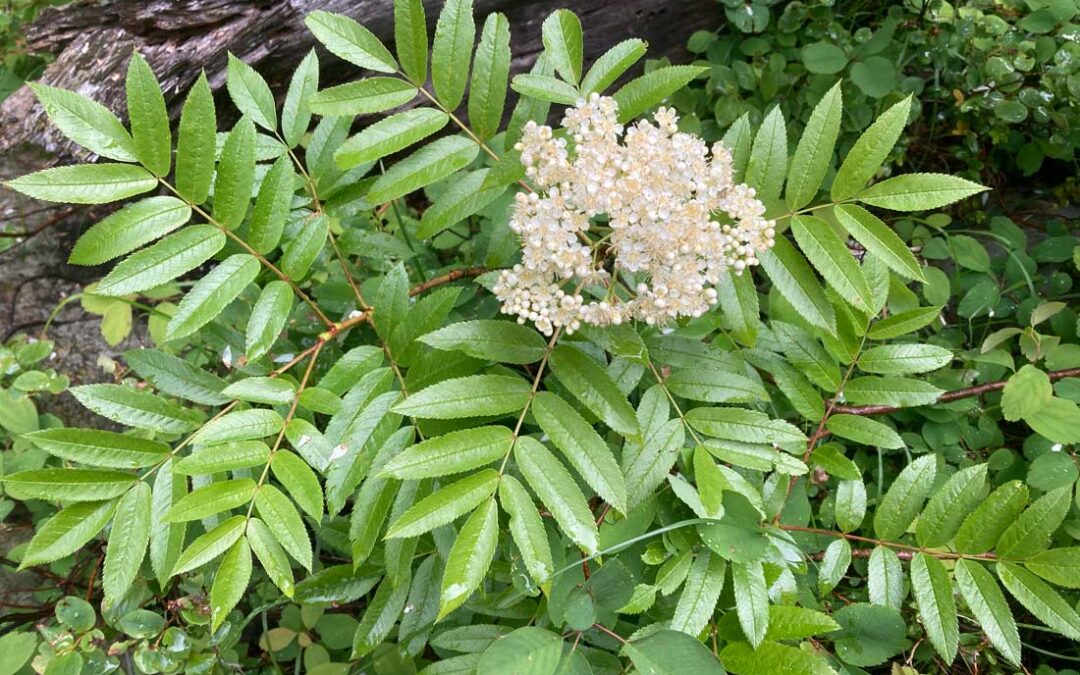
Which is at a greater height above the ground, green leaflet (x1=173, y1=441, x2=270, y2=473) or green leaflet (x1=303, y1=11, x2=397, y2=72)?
green leaflet (x1=303, y1=11, x2=397, y2=72)

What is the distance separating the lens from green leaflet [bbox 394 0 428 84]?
5.46 ft

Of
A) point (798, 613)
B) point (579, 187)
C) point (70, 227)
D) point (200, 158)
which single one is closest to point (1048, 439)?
point (798, 613)

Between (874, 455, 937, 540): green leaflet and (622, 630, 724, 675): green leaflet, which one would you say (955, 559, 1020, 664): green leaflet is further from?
(622, 630, 724, 675): green leaflet

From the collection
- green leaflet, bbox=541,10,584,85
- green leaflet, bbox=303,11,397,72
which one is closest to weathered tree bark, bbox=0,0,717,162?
green leaflet, bbox=303,11,397,72

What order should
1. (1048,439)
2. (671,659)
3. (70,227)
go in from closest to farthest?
(671,659), (1048,439), (70,227)

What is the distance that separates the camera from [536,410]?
156 centimetres

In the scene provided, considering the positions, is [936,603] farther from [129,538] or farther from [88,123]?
[88,123]

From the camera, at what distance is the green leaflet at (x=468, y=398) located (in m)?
1.47

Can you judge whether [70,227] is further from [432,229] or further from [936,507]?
[936,507]

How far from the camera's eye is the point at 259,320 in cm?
163

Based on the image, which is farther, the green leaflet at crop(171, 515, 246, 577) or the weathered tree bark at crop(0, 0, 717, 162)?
the weathered tree bark at crop(0, 0, 717, 162)

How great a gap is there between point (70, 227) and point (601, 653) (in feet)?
9.11

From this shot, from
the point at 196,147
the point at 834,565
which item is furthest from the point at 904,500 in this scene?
the point at 196,147

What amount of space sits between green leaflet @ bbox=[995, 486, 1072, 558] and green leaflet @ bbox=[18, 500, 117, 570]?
78.0 inches
